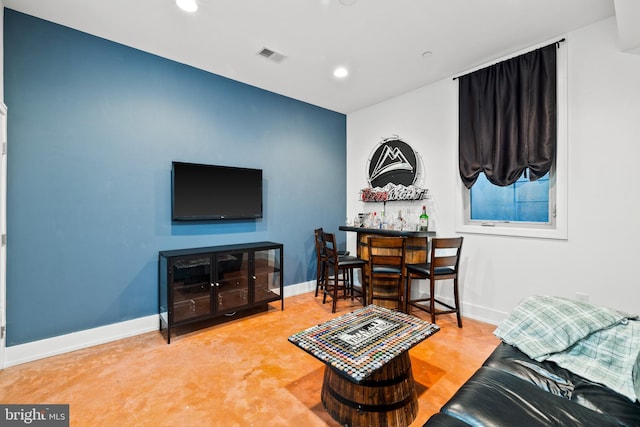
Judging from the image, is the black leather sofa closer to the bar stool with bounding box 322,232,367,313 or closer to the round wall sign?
the bar stool with bounding box 322,232,367,313

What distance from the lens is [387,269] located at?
3.17 metres

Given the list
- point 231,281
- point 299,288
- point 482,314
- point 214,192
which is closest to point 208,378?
point 231,281

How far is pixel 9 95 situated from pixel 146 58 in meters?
1.12

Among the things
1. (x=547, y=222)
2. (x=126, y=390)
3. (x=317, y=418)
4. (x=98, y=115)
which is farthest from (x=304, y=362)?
(x=98, y=115)

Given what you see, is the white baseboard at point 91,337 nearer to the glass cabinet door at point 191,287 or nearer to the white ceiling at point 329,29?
the glass cabinet door at point 191,287

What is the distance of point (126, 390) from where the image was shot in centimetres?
195

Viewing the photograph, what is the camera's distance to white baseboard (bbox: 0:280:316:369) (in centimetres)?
229

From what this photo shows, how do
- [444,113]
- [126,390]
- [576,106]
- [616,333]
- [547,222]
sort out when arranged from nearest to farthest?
[616,333] → [126,390] → [576,106] → [547,222] → [444,113]

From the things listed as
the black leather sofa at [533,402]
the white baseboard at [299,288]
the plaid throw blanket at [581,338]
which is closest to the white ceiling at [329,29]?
the plaid throw blanket at [581,338]

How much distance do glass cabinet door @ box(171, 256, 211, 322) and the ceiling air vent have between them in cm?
213

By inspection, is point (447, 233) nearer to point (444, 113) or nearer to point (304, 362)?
point (444, 113)

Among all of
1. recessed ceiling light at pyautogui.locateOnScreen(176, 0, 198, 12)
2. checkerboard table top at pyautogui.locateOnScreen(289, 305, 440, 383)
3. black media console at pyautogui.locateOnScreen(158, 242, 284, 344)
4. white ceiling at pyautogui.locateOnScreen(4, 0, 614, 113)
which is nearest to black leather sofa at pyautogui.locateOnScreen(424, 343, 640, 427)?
checkerboard table top at pyautogui.locateOnScreen(289, 305, 440, 383)

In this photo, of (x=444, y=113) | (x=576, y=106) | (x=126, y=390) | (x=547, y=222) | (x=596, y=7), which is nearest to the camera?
(x=126, y=390)

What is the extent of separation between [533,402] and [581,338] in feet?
1.97
